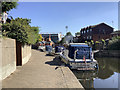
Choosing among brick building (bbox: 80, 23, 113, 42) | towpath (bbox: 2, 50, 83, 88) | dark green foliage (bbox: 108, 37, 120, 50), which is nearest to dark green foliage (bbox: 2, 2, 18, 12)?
towpath (bbox: 2, 50, 83, 88)

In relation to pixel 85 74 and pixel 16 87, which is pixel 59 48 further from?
pixel 16 87

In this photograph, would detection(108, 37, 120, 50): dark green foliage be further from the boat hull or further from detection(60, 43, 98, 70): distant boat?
the boat hull

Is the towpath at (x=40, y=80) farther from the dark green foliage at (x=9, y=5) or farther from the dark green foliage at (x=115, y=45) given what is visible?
the dark green foliage at (x=115, y=45)

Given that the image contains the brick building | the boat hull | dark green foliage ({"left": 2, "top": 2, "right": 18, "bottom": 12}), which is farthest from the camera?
the brick building

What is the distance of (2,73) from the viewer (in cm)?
538

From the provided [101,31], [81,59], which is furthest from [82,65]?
[101,31]

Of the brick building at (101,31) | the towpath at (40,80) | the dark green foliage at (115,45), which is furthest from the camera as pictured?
the brick building at (101,31)

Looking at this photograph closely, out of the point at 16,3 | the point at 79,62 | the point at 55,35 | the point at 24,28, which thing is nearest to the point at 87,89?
the point at 79,62

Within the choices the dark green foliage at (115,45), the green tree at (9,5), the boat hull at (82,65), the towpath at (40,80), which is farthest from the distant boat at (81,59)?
the dark green foliage at (115,45)

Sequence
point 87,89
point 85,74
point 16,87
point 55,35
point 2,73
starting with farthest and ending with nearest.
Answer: point 55,35 → point 85,74 → point 87,89 → point 2,73 → point 16,87

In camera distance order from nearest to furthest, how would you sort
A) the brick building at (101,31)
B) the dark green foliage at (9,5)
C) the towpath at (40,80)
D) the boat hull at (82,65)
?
the towpath at (40,80) < the dark green foliage at (9,5) < the boat hull at (82,65) < the brick building at (101,31)

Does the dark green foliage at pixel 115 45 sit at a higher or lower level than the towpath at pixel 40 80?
higher

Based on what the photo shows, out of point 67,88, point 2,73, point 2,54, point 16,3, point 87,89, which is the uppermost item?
point 16,3

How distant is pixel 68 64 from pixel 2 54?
5283mm
